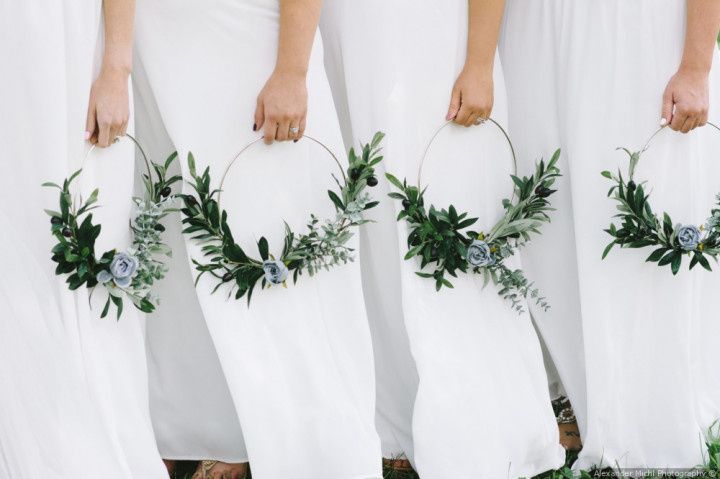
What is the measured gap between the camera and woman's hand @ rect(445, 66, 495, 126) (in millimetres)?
2795

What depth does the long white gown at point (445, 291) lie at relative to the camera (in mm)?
2736

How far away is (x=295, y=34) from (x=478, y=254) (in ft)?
2.74

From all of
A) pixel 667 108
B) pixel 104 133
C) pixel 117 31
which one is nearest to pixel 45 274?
pixel 104 133

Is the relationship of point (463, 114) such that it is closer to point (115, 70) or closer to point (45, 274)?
point (115, 70)

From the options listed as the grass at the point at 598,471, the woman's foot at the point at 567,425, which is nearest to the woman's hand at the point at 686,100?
the grass at the point at 598,471

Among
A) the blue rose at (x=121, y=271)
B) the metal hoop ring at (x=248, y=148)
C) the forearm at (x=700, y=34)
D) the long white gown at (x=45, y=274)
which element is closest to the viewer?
the long white gown at (x=45, y=274)

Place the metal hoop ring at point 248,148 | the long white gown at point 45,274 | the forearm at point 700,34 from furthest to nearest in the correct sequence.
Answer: the forearm at point 700,34 < the metal hoop ring at point 248,148 < the long white gown at point 45,274

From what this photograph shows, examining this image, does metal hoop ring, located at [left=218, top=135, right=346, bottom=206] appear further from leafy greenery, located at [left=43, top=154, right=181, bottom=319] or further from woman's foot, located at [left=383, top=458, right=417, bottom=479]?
woman's foot, located at [left=383, top=458, right=417, bottom=479]

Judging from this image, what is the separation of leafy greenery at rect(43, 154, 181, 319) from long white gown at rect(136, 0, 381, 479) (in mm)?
154

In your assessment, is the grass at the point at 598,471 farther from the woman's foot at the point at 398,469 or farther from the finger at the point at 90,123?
the finger at the point at 90,123

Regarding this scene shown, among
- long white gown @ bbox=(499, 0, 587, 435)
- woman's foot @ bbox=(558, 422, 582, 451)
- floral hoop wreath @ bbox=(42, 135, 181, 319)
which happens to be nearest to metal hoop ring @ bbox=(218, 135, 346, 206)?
floral hoop wreath @ bbox=(42, 135, 181, 319)

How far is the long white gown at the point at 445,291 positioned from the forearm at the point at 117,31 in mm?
637

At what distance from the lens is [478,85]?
2797 millimetres

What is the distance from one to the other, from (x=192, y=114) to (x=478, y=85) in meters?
0.86
